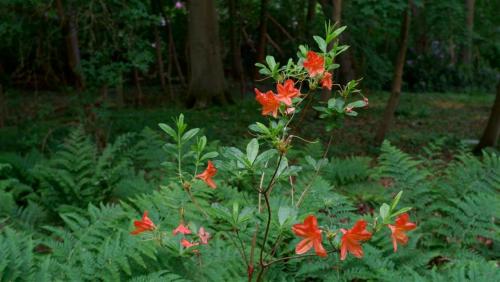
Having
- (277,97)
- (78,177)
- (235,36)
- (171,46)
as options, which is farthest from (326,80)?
(171,46)

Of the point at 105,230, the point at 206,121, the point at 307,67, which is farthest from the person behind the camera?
the point at 206,121

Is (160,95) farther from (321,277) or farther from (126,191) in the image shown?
(321,277)

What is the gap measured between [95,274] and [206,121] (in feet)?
21.9

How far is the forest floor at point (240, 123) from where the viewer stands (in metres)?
6.88

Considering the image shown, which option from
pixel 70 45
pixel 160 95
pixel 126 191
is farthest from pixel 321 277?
pixel 160 95

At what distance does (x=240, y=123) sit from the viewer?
8867 mm

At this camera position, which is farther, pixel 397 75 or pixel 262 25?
pixel 262 25

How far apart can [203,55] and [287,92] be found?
8556 mm

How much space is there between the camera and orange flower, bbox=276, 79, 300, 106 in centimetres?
166

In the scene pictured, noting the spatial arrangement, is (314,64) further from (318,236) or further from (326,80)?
(318,236)

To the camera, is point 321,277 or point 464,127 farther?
point 464,127

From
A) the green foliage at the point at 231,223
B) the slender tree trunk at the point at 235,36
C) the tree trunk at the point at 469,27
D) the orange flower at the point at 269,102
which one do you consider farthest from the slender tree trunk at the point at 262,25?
the orange flower at the point at 269,102

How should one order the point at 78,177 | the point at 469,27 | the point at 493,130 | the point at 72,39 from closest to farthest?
Result: 1. the point at 78,177
2. the point at 72,39
3. the point at 493,130
4. the point at 469,27

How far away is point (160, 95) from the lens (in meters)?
13.3
